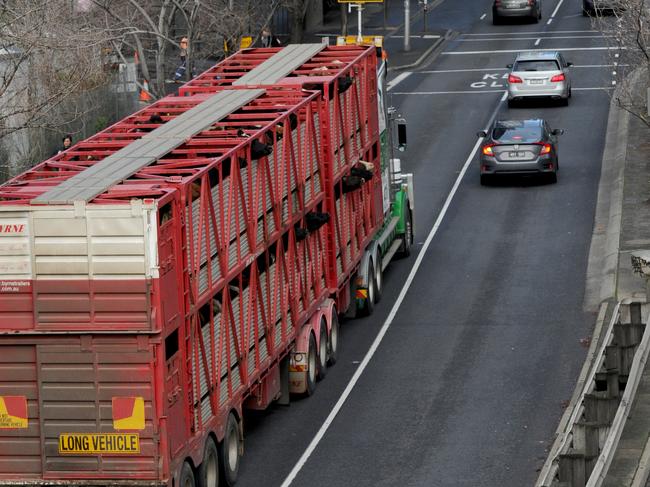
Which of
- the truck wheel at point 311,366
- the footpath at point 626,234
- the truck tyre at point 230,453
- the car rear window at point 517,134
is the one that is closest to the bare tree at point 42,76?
the truck wheel at point 311,366

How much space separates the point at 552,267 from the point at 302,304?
896 centimetres

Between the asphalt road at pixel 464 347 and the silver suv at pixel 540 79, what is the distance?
1.78 meters

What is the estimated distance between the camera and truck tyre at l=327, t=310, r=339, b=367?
25.3 m

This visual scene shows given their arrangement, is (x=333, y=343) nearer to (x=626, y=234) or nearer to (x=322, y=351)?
(x=322, y=351)

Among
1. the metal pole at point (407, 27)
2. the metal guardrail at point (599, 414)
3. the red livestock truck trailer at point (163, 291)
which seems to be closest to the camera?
the red livestock truck trailer at point (163, 291)

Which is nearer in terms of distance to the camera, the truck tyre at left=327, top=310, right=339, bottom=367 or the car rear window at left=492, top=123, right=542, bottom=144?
the truck tyre at left=327, top=310, right=339, bottom=367

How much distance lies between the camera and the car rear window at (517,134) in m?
38.1

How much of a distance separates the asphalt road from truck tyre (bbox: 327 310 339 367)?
19 centimetres

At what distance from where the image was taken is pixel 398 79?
55.5m

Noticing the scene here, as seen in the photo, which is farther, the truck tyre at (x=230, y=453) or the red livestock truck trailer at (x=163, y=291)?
the truck tyre at (x=230, y=453)

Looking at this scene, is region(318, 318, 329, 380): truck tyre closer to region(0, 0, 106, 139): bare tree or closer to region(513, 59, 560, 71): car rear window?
region(0, 0, 106, 139): bare tree

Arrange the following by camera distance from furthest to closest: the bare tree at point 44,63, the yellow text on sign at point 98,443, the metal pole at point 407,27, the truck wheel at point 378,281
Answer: the metal pole at point 407,27
the truck wheel at point 378,281
the bare tree at point 44,63
the yellow text on sign at point 98,443

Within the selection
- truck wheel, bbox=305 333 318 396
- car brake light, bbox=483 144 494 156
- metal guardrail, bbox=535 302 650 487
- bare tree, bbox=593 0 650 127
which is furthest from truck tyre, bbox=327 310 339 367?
car brake light, bbox=483 144 494 156

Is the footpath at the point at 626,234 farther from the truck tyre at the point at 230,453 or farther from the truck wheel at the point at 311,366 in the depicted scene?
the truck wheel at the point at 311,366
